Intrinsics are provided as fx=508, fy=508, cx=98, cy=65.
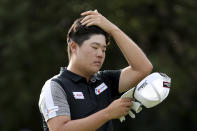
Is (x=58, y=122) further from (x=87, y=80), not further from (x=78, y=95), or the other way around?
(x=87, y=80)

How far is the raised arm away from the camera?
428cm

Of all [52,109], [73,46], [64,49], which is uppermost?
[73,46]

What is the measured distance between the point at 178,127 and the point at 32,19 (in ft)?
22.3

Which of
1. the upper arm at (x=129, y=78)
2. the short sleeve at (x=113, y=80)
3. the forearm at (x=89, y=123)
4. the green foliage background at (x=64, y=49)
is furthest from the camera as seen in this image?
the green foliage background at (x=64, y=49)

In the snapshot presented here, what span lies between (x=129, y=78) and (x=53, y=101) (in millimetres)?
842

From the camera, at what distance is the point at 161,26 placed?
746 inches

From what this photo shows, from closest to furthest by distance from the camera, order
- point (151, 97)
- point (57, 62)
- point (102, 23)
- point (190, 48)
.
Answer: point (151, 97) < point (102, 23) < point (57, 62) < point (190, 48)

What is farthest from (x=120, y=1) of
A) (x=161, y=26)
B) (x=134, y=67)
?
(x=134, y=67)

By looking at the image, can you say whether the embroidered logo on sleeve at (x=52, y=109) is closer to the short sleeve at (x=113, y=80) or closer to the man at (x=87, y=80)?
the man at (x=87, y=80)

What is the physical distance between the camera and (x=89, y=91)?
429cm

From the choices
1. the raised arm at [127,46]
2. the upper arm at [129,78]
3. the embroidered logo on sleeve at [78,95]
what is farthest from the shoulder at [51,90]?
the upper arm at [129,78]

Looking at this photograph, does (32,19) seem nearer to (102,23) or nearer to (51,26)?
(51,26)

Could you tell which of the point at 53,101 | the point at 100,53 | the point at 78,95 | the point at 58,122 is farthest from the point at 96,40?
the point at 58,122

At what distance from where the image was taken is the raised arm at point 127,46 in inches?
169
